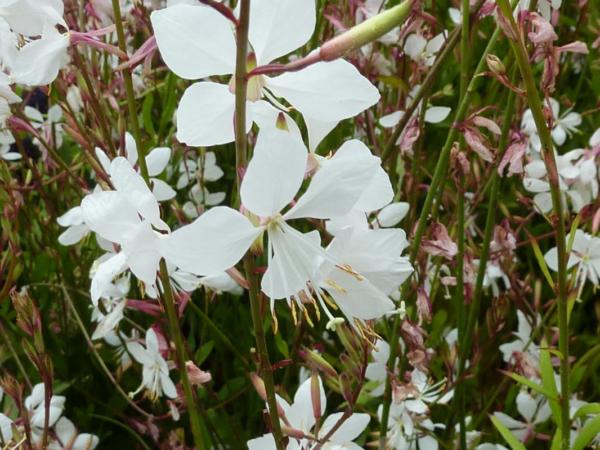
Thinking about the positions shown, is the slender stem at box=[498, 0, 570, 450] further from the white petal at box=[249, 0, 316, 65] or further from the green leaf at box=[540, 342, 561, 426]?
the white petal at box=[249, 0, 316, 65]

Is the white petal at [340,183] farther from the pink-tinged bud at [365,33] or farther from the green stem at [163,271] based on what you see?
the green stem at [163,271]

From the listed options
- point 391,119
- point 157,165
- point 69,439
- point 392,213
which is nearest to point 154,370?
point 69,439

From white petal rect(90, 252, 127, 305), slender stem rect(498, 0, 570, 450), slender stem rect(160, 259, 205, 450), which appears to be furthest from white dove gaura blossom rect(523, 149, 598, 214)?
white petal rect(90, 252, 127, 305)

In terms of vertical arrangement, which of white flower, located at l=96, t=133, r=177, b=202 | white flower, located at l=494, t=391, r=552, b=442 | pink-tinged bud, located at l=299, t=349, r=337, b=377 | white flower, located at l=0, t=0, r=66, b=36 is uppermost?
white flower, located at l=0, t=0, r=66, b=36

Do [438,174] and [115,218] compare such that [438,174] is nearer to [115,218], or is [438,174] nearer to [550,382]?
[550,382]

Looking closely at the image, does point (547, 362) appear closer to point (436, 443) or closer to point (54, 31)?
point (436, 443)

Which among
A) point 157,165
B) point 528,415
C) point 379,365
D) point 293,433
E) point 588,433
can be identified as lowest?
point 528,415
